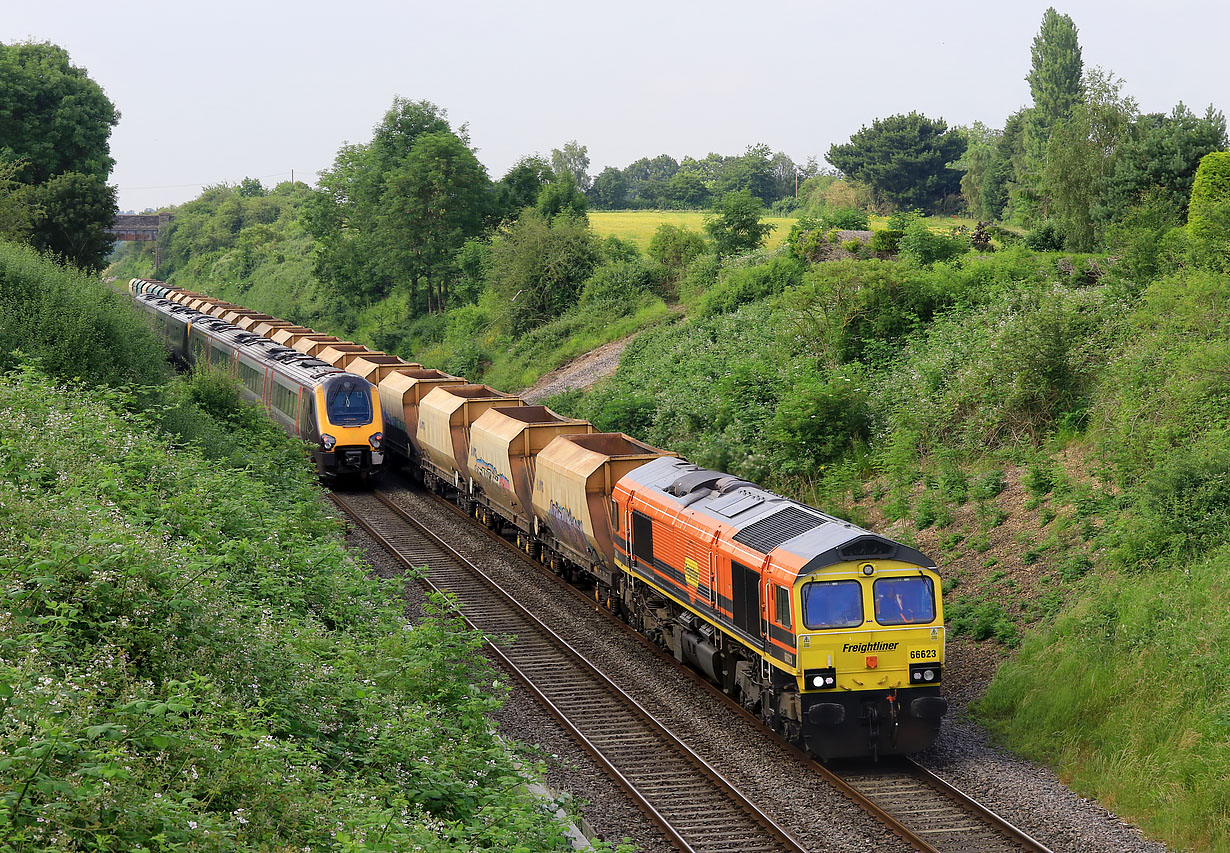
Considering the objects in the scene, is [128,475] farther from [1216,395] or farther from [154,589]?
[1216,395]

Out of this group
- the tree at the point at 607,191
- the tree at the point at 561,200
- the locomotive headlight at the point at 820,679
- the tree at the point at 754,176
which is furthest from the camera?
the tree at the point at 607,191

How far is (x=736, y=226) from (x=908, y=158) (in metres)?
31.3

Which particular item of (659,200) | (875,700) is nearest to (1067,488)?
(875,700)

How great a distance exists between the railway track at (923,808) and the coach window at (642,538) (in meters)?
4.24

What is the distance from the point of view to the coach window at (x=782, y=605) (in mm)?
13578

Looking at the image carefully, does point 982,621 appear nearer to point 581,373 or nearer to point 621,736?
point 621,736

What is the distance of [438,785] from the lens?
10.1m

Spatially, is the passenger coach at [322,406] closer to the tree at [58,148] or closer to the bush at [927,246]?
the tree at [58,148]

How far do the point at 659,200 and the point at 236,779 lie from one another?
125212mm

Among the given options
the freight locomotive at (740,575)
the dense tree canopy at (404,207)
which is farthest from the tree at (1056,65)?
the freight locomotive at (740,575)

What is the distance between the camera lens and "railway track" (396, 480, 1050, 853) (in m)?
11.7

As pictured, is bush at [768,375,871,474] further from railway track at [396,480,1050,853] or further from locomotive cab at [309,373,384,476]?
railway track at [396,480,1050,853]

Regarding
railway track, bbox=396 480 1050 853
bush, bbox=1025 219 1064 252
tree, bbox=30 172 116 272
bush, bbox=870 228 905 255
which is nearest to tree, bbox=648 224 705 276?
bush, bbox=870 228 905 255

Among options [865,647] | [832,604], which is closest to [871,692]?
[865,647]
